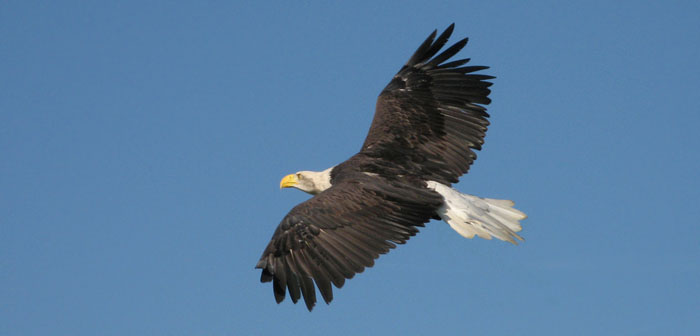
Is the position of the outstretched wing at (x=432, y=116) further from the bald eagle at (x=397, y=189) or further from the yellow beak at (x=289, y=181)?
the yellow beak at (x=289, y=181)

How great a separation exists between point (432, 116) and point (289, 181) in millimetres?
1850

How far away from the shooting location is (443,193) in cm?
860

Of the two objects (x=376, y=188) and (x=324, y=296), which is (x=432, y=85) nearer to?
(x=376, y=188)

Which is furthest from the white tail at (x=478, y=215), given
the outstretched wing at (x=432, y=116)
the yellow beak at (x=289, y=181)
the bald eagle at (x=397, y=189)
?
the yellow beak at (x=289, y=181)

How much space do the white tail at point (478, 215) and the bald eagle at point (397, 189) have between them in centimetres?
1

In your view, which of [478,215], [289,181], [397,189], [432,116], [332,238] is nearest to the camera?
[332,238]

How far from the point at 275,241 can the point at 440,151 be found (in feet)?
7.18

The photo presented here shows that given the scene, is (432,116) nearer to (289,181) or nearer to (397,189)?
(397,189)

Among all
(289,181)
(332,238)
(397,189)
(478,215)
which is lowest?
(332,238)

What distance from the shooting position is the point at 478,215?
8.62 meters

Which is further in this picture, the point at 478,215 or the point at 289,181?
the point at 289,181

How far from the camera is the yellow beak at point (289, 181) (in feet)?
Answer: 32.3

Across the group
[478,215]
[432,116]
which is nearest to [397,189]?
[478,215]

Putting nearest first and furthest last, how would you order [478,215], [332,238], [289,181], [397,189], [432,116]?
[332,238] < [397,189] < [478,215] < [432,116] < [289,181]
